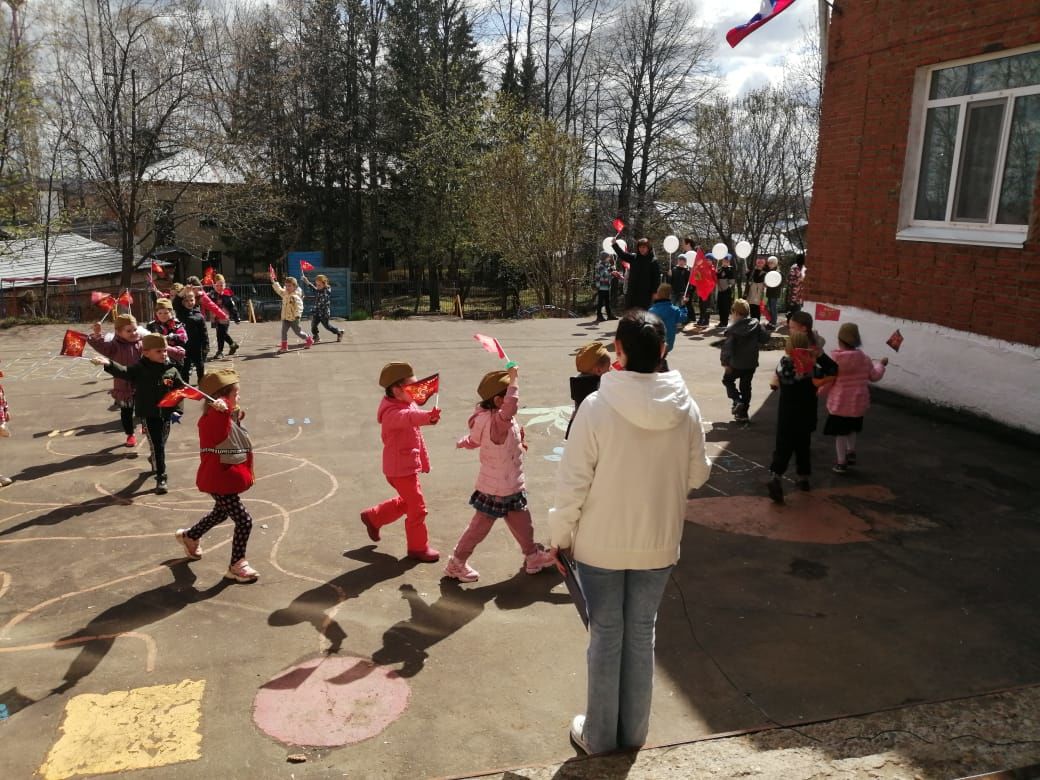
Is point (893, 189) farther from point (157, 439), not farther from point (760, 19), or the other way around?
point (157, 439)

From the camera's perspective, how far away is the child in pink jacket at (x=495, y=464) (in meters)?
5.13

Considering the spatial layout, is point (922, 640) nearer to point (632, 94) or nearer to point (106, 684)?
point (106, 684)

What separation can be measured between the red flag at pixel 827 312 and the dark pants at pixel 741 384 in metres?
2.59

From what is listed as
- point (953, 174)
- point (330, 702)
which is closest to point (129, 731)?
point (330, 702)

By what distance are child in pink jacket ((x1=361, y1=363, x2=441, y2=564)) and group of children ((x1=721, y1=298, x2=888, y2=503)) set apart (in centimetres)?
320

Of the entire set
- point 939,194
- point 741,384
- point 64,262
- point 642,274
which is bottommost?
point 741,384

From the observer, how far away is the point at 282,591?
5297 millimetres

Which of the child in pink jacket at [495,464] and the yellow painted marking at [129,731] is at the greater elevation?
the child in pink jacket at [495,464]

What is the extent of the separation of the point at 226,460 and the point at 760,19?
8.87 meters

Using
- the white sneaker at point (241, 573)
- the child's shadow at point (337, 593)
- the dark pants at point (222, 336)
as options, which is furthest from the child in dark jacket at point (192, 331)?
the child's shadow at point (337, 593)

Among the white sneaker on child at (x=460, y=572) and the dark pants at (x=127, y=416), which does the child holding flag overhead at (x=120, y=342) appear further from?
the white sneaker on child at (x=460, y=572)

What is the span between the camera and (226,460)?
17.4 feet

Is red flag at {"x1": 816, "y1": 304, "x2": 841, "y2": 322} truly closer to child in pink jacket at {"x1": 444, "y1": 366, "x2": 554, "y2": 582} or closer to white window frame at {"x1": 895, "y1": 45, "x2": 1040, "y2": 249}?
white window frame at {"x1": 895, "y1": 45, "x2": 1040, "y2": 249}

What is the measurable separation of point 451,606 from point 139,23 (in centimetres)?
2577
